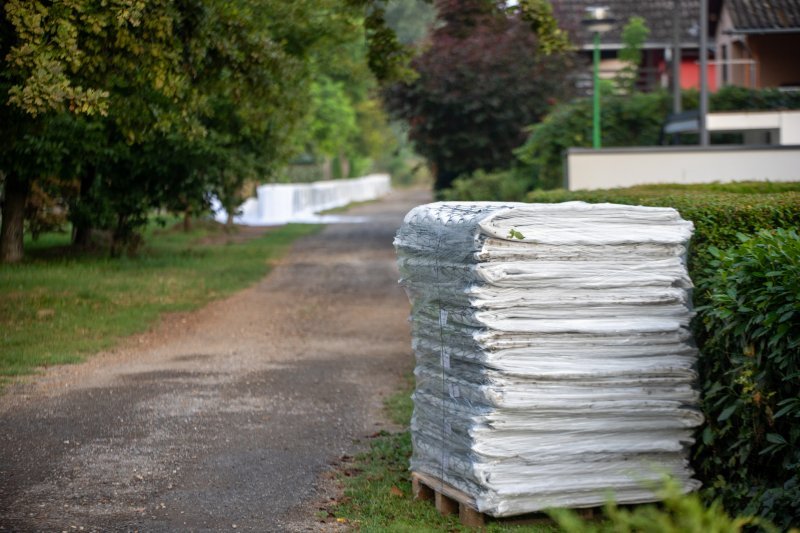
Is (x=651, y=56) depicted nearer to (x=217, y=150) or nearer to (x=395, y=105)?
(x=395, y=105)

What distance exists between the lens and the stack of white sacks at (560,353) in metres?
5.75

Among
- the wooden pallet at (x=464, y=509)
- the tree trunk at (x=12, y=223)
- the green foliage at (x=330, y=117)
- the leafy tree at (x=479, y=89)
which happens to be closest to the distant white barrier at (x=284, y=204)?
the green foliage at (x=330, y=117)

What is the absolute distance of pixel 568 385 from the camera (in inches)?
231

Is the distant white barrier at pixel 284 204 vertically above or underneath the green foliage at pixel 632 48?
underneath

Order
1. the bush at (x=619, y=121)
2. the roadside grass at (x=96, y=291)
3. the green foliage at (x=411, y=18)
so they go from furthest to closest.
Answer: the green foliage at (x=411, y=18), the bush at (x=619, y=121), the roadside grass at (x=96, y=291)

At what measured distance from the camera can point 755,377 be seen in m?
5.53

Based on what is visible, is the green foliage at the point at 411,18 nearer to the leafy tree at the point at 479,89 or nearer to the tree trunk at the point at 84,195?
the leafy tree at the point at 479,89

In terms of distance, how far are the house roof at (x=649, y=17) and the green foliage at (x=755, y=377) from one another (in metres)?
28.5

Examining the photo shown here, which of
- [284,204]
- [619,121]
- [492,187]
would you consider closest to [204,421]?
[619,121]

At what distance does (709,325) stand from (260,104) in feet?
29.6

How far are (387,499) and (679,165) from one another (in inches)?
480

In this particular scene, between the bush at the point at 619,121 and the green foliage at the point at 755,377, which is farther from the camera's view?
the bush at the point at 619,121

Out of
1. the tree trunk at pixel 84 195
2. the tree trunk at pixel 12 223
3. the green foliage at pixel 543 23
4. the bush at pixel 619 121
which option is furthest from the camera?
the bush at pixel 619 121

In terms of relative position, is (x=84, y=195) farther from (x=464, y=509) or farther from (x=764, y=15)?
(x=764, y=15)
